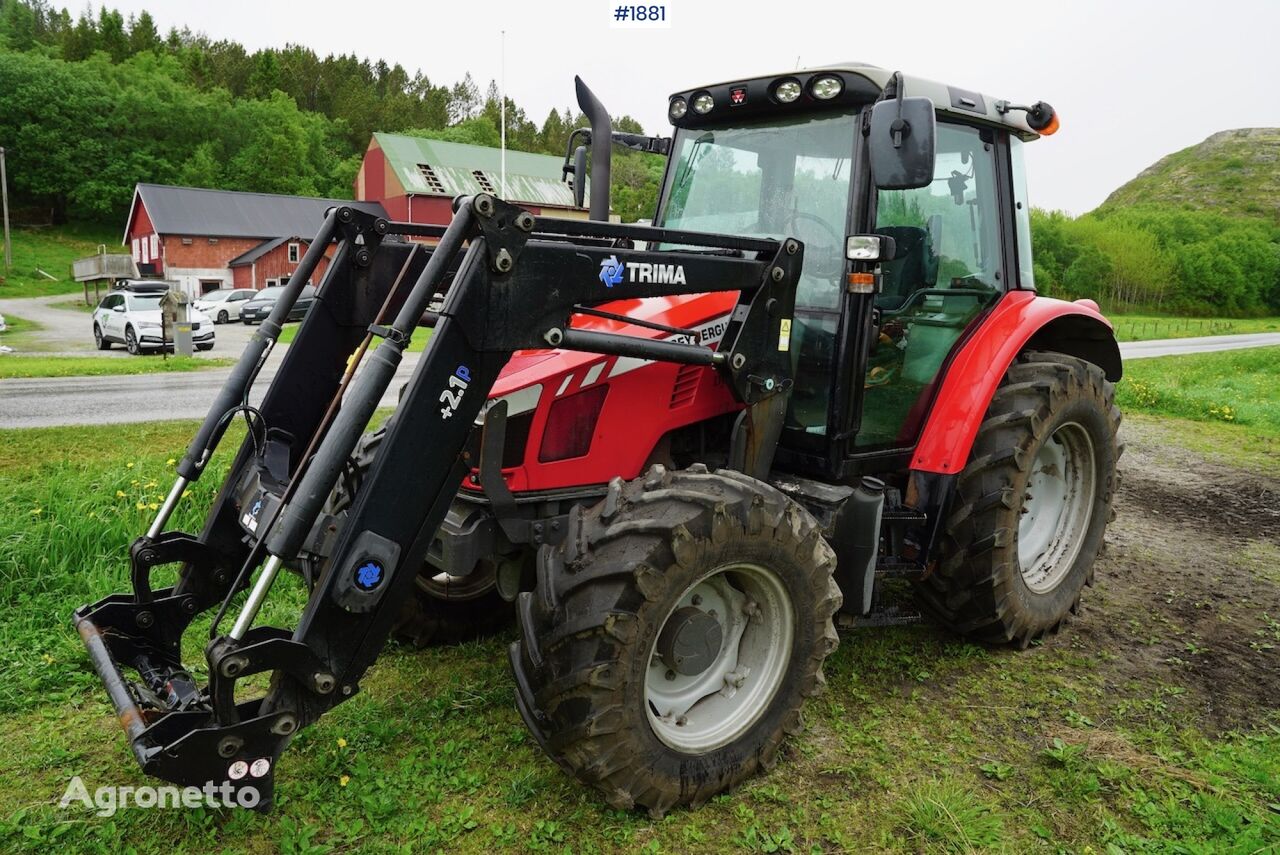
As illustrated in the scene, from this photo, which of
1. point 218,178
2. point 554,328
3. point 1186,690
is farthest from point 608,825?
point 218,178

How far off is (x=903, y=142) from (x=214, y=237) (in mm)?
51417

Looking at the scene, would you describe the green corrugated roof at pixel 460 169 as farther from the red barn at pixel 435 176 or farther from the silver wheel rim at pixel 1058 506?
the silver wheel rim at pixel 1058 506

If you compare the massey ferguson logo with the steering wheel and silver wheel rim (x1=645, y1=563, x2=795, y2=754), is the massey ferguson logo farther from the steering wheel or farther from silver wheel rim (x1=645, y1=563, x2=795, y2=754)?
silver wheel rim (x1=645, y1=563, x2=795, y2=754)

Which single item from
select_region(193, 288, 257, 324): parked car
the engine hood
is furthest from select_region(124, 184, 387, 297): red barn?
the engine hood

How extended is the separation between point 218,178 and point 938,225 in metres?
72.9

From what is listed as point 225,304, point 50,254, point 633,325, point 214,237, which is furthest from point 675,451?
point 50,254

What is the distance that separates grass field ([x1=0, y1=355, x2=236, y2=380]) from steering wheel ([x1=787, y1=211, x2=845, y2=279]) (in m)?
12.7

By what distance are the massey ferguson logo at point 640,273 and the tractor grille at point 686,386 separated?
0.39 m

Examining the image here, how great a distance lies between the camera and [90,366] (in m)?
14.4

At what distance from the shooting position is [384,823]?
2.80 m

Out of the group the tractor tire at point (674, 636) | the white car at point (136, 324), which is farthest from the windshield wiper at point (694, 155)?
the white car at point (136, 324)

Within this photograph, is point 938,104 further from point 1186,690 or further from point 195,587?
point 195,587

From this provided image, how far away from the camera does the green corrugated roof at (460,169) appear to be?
48.9m

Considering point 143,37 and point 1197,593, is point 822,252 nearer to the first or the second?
point 1197,593
